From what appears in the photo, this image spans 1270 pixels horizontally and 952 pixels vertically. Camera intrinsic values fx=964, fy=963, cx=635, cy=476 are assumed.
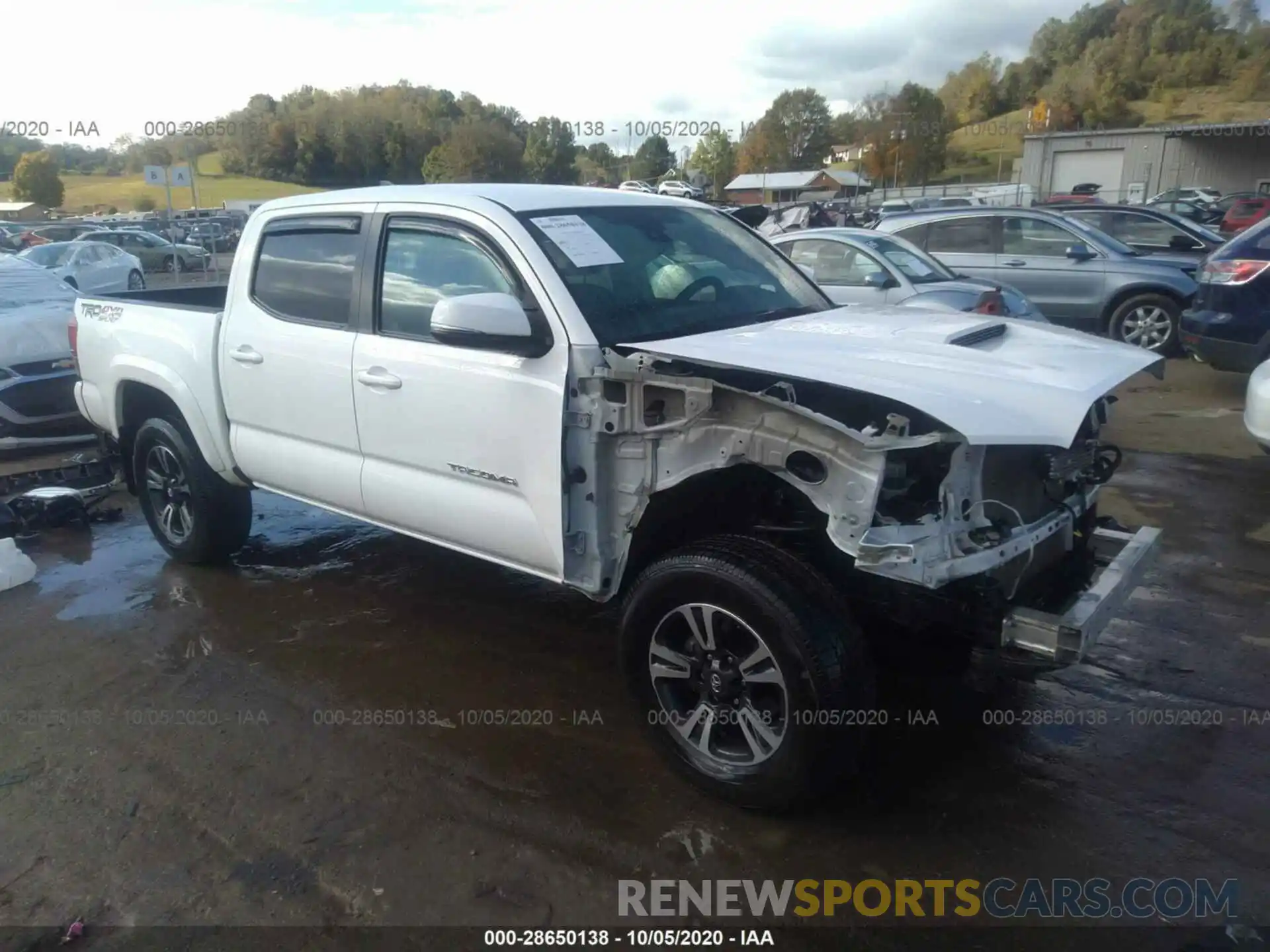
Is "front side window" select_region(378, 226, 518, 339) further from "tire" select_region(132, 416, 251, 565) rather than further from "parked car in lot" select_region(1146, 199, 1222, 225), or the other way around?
"parked car in lot" select_region(1146, 199, 1222, 225)

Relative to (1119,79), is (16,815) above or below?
below

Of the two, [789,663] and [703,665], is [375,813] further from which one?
[789,663]

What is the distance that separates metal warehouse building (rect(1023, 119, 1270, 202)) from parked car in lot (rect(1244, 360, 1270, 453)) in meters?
45.3

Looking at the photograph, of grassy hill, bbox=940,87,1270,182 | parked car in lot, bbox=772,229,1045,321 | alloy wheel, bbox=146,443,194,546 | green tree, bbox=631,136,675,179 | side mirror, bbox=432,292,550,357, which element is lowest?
alloy wheel, bbox=146,443,194,546

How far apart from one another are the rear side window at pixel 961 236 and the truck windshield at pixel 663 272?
8.09m

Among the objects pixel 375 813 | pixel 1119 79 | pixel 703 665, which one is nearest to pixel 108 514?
pixel 375 813

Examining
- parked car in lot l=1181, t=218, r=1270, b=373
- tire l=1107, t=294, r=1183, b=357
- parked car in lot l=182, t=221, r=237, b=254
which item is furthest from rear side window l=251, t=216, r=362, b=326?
parked car in lot l=182, t=221, r=237, b=254

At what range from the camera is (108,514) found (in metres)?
6.59

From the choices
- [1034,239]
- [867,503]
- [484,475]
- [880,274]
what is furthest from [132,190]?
[867,503]

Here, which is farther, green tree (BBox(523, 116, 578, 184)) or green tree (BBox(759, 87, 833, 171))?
green tree (BBox(759, 87, 833, 171))

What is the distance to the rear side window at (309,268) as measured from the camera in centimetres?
427

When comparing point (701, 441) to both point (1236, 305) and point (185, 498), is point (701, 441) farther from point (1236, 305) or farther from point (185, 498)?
point (1236, 305)

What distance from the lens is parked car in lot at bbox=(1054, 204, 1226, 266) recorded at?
11664mm

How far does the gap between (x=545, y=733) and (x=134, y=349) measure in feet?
11.0
